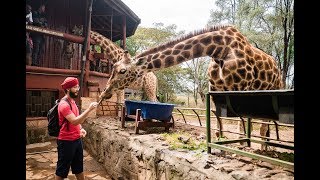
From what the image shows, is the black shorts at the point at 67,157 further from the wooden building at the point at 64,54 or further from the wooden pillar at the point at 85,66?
the wooden pillar at the point at 85,66

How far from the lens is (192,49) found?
5.49 metres

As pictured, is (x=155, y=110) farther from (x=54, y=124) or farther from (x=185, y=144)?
(x=54, y=124)

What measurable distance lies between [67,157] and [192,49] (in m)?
3.26

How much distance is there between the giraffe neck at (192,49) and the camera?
526cm

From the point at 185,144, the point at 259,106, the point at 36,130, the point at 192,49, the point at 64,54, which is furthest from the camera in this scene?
the point at 64,54

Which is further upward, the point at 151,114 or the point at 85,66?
the point at 85,66

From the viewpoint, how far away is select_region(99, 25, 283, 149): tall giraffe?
5.03 metres

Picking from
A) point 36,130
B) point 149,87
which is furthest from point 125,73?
point 149,87

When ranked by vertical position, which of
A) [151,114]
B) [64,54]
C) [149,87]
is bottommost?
[151,114]
